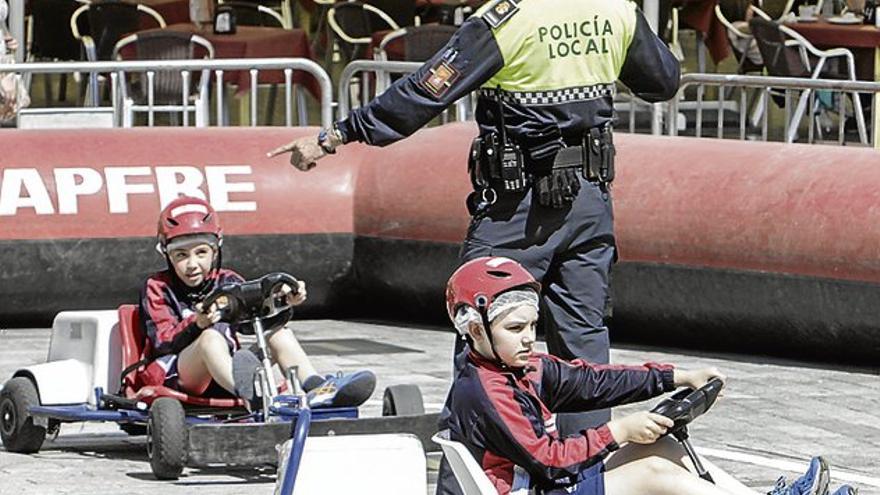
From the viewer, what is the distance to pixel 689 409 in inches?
229

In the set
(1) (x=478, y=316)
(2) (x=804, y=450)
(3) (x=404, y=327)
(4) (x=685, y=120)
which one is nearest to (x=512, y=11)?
(1) (x=478, y=316)

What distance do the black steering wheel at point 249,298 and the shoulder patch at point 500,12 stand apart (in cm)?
153

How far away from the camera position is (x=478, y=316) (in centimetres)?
587

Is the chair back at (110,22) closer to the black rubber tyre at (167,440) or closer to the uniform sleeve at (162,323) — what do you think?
the uniform sleeve at (162,323)

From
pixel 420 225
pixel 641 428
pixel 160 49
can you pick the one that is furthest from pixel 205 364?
pixel 160 49

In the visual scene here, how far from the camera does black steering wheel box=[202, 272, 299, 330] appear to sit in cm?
816

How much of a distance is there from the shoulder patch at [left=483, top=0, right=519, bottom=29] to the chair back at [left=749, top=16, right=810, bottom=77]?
31.0ft

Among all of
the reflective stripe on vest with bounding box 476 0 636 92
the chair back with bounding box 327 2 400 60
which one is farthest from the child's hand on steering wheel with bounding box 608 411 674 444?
the chair back with bounding box 327 2 400 60

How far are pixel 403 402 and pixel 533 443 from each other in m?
2.57

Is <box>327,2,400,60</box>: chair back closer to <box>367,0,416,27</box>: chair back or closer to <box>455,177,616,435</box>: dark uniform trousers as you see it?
<box>367,0,416,27</box>: chair back

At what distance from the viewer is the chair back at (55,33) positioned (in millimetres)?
17859

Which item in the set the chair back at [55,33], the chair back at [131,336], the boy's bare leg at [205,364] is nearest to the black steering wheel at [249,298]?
the boy's bare leg at [205,364]

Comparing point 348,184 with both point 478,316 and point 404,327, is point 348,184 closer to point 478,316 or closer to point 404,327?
point 404,327

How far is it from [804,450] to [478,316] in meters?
3.09
